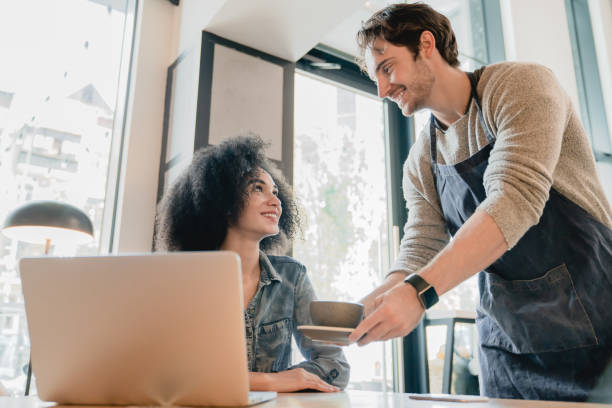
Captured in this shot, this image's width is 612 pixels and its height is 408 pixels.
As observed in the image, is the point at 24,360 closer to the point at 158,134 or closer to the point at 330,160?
the point at 158,134

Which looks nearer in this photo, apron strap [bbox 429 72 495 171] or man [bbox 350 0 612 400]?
→ man [bbox 350 0 612 400]

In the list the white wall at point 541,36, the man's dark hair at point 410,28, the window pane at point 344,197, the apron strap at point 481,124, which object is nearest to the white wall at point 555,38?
the white wall at point 541,36

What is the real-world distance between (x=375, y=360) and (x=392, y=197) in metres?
1.10

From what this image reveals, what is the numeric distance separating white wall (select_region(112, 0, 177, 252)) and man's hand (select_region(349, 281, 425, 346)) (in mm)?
2060

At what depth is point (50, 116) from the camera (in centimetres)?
266

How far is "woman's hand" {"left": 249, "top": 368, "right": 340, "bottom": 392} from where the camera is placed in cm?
112

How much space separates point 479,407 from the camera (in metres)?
0.70

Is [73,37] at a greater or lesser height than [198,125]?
greater

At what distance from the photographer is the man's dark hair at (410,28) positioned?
1.41m

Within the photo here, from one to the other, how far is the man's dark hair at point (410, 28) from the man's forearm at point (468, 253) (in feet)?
2.14

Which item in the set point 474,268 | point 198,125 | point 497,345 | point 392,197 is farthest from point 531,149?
point 392,197

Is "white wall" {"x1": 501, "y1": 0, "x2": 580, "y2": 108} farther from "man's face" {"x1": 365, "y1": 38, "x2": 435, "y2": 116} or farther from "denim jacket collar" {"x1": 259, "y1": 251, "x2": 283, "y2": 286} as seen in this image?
"denim jacket collar" {"x1": 259, "y1": 251, "x2": 283, "y2": 286}

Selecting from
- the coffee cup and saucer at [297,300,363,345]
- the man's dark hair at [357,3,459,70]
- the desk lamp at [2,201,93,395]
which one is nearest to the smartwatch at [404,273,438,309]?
the coffee cup and saucer at [297,300,363,345]

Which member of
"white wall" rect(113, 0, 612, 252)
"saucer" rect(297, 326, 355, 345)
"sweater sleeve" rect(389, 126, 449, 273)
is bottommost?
"saucer" rect(297, 326, 355, 345)
